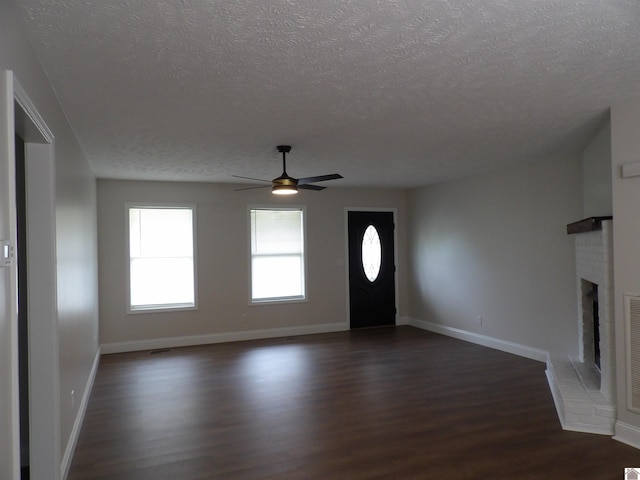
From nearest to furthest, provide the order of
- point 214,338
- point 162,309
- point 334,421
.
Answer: point 334,421 < point 162,309 < point 214,338

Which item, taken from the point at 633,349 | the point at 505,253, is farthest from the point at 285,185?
the point at 505,253

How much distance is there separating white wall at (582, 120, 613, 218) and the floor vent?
3.31 feet

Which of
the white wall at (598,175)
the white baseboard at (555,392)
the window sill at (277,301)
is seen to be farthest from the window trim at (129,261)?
the white wall at (598,175)

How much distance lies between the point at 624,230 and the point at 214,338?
546 cm

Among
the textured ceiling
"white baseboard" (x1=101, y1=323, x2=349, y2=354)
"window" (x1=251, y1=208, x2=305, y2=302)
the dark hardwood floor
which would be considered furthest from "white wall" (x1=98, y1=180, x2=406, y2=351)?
the textured ceiling

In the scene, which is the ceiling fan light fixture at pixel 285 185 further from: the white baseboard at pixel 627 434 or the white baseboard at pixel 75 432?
the white baseboard at pixel 627 434

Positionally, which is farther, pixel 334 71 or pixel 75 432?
pixel 75 432

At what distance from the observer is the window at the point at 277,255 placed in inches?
279

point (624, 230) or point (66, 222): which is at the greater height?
point (66, 222)

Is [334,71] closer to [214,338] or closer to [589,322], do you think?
[589,322]

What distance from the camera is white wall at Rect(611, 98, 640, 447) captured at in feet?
10.3

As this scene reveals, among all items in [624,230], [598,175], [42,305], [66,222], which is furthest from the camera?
[598,175]

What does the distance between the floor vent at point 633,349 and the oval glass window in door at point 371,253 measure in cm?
480

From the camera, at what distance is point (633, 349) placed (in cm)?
317
